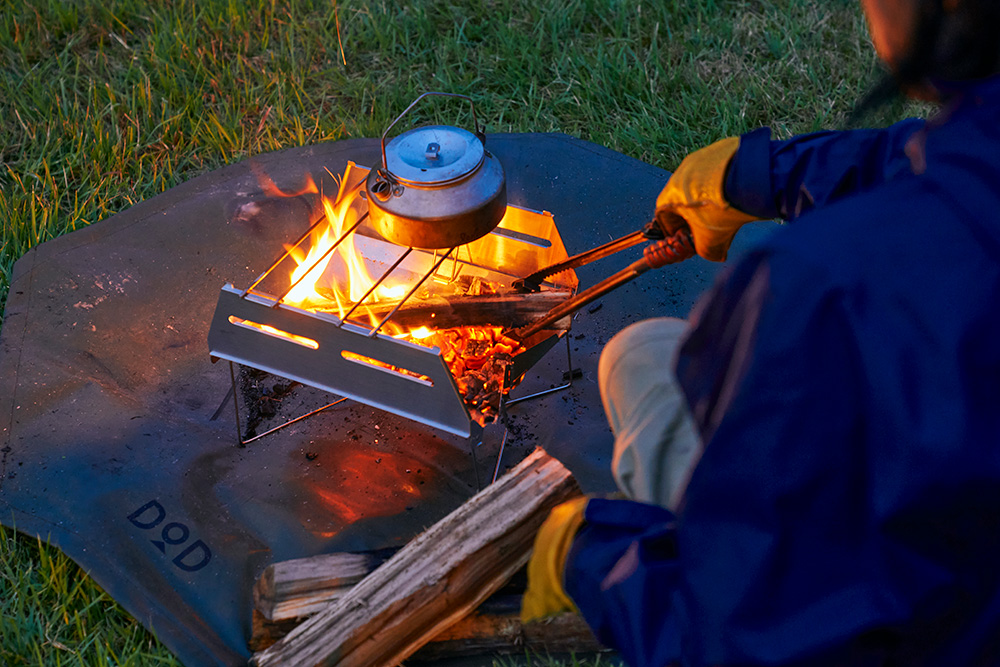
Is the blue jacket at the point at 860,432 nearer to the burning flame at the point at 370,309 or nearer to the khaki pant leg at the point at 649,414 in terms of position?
the khaki pant leg at the point at 649,414

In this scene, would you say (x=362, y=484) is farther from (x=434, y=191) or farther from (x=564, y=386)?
(x=434, y=191)

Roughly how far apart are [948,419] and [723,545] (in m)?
0.31

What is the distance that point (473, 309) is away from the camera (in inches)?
101

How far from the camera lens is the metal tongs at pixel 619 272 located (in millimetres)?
2225

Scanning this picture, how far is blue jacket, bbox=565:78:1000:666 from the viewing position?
38.8 inches

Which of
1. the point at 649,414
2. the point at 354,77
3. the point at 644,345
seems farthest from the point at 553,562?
the point at 354,77

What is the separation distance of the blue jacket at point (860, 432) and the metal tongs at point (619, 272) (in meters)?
1.01

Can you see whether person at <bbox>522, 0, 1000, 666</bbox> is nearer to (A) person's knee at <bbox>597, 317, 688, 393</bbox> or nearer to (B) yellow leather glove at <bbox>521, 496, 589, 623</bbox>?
(B) yellow leather glove at <bbox>521, 496, 589, 623</bbox>

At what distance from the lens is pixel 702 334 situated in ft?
3.96

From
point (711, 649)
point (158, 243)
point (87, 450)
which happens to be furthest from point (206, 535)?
point (711, 649)

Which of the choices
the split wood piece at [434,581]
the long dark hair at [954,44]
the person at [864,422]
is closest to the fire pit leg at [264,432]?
the split wood piece at [434,581]

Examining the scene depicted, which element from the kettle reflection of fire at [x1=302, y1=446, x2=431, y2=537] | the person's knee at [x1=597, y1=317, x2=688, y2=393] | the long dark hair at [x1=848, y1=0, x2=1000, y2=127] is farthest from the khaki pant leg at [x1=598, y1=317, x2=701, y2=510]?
the kettle reflection of fire at [x1=302, y1=446, x2=431, y2=537]

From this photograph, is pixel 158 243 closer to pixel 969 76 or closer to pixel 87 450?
pixel 87 450

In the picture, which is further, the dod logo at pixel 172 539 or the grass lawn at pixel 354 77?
the grass lawn at pixel 354 77
